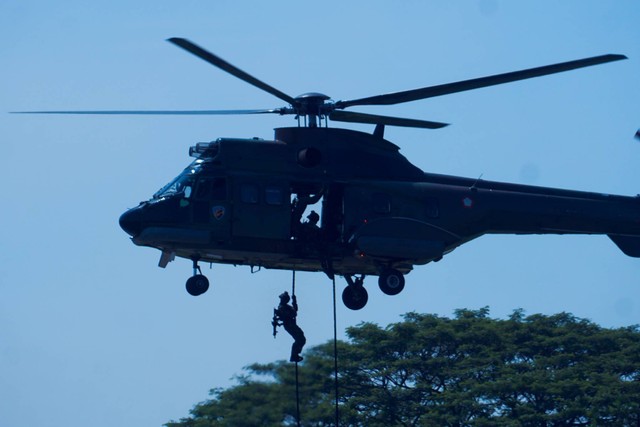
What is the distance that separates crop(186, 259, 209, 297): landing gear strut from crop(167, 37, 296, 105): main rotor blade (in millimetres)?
3736

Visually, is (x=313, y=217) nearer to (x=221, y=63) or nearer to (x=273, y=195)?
(x=273, y=195)

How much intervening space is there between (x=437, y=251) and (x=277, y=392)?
4.13 m

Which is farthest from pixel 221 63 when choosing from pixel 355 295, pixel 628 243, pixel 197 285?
pixel 628 243

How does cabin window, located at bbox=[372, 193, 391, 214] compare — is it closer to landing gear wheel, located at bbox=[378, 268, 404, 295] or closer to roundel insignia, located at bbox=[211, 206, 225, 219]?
landing gear wheel, located at bbox=[378, 268, 404, 295]

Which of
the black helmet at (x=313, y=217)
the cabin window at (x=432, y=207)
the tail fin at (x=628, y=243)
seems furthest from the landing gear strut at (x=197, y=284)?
the tail fin at (x=628, y=243)

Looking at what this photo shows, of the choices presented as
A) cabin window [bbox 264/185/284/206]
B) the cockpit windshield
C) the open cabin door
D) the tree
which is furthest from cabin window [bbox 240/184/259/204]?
the tree

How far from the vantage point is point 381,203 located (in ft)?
90.2

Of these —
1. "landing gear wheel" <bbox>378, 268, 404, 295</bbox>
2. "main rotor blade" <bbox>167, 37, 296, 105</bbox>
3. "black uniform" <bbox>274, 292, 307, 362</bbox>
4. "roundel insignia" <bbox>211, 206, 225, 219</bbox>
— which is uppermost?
"main rotor blade" <bbox>167, 37, 296, 105</bbox>

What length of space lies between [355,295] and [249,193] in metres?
3.18

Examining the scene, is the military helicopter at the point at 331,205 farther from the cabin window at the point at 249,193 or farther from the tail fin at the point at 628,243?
the tail fin at the point at 628,243

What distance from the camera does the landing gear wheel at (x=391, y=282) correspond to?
27.5 metres

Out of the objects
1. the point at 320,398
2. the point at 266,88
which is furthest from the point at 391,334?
the point at 266,88

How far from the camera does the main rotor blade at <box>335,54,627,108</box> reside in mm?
25219

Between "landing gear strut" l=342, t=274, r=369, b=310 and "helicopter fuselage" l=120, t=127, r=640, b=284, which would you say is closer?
"helicopter fuselage" l=120, t=127, r=640, b=284
